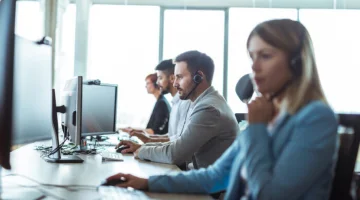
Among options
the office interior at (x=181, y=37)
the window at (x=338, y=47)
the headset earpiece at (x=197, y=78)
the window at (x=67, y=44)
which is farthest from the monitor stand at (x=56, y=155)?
the window at (x=338, y=47)

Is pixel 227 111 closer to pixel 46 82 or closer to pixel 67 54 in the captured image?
pixel 46 82

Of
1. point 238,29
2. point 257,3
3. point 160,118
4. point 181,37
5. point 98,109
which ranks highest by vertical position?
point 257,3

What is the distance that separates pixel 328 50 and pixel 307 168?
4196mm

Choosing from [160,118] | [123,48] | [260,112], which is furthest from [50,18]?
[260,112]

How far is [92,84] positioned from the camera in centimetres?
204

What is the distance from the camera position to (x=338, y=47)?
4605mm

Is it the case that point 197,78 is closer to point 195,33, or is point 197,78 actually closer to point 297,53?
point 297,53

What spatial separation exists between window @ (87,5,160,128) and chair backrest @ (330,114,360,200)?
3767 mm

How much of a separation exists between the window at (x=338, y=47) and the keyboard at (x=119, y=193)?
4.04 metres

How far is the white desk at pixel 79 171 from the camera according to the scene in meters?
1.08

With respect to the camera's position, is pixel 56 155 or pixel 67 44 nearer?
pixel 56 155

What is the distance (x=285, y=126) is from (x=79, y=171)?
91cm

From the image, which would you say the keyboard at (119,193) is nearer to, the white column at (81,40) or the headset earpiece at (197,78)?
the headset earpiece at (197,78)

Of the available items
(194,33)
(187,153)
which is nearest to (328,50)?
(194,33)
